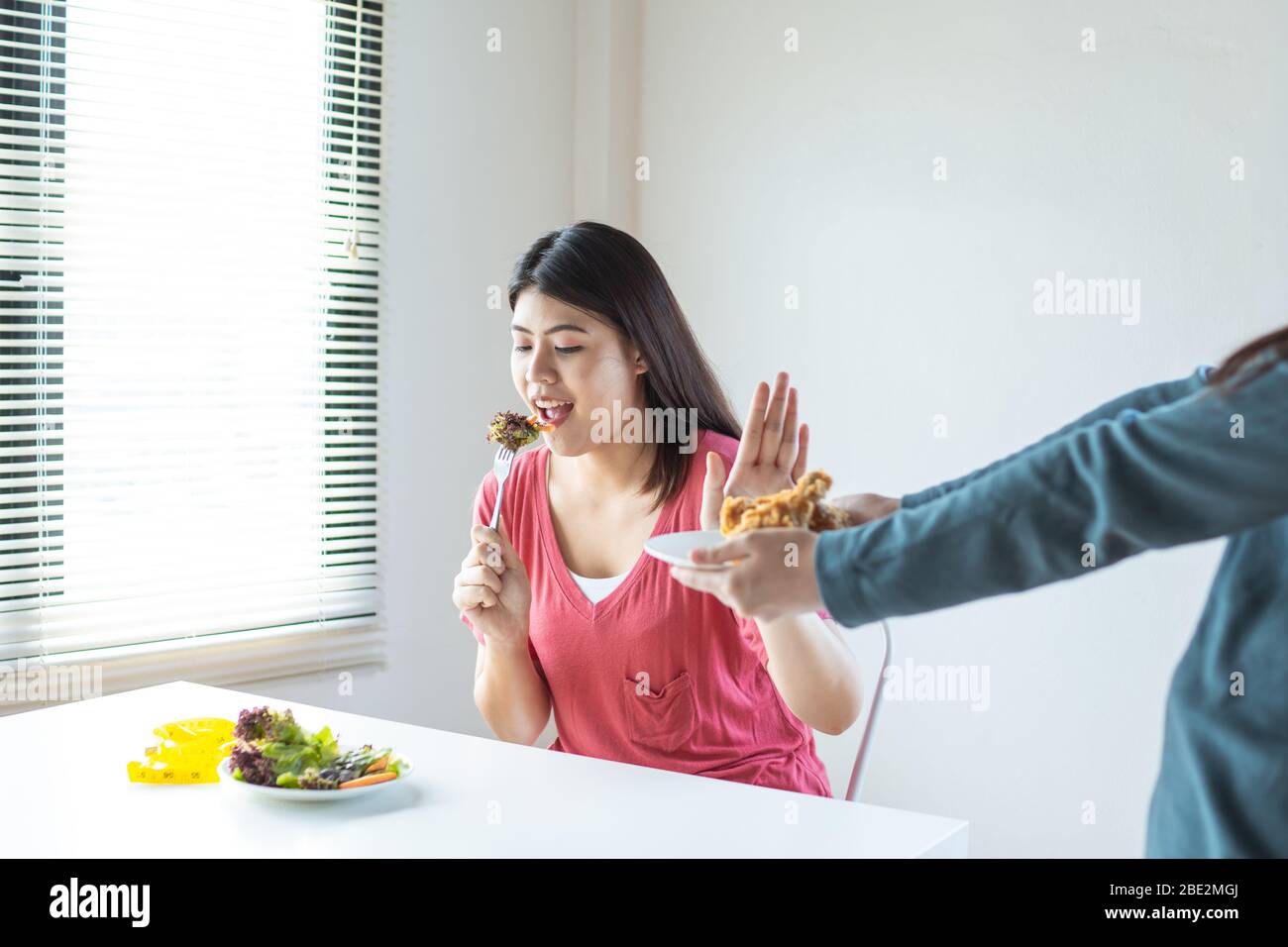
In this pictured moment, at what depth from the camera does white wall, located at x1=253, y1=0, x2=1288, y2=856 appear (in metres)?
2.59

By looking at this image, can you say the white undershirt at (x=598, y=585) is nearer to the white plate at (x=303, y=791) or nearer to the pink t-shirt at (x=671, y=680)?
the pink t-shirt at (x=671, y=680)

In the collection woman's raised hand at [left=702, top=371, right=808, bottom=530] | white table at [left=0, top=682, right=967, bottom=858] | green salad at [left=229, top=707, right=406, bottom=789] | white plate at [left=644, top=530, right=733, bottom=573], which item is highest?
woman's raised hand at [left=702, top=371, right=808, bottom=530]

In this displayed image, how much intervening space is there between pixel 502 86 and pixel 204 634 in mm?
1718

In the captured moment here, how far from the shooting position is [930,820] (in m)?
1.40

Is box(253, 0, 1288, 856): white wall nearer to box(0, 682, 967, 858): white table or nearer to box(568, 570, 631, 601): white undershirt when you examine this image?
box(568, 570, 631, 601): white undershirt

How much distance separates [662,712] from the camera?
1.91 m

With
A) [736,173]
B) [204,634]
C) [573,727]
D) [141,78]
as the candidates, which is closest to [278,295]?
[141,78]

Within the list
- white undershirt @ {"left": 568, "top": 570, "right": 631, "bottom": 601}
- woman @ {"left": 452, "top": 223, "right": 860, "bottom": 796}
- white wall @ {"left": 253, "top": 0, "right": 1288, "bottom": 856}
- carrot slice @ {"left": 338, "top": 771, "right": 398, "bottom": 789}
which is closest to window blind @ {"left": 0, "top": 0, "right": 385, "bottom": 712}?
white wall @ {"left": 253, "top": 0, "right": 1288, "bottom": 856}

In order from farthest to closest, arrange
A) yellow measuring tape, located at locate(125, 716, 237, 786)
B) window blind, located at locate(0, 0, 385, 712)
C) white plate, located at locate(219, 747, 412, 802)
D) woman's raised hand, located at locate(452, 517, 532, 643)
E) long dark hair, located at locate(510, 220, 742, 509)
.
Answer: window blind, located at locate(0, 0, 385, 712), long dark hair, located at locate(510, 220, 742, 509), woman's raised hand, located at locate(452, 517, 532, 643), yellow measuring tape, located at locate(125, 716, 237, 786), white plate, located at locate(219, 747, 412, 802)

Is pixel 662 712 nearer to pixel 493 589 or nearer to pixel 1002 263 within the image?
pixel 493 589

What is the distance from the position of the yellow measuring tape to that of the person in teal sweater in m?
0.94

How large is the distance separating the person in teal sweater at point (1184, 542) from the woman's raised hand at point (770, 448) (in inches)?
23.7

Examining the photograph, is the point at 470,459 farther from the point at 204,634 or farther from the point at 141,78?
the point at 141,78
